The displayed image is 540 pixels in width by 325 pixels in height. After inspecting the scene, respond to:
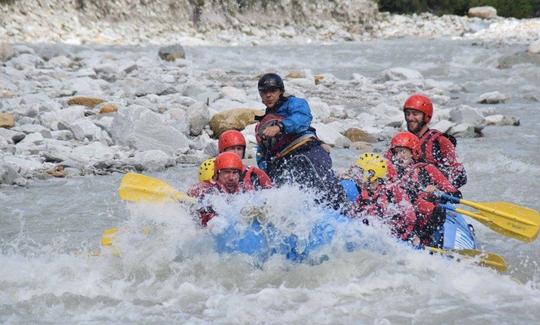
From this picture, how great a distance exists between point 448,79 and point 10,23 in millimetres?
13069

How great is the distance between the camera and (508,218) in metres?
6.50

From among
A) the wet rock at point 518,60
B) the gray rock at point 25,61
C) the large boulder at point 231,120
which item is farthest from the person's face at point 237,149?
the wet rock at point 518,60

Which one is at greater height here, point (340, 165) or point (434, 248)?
point (434, 248)

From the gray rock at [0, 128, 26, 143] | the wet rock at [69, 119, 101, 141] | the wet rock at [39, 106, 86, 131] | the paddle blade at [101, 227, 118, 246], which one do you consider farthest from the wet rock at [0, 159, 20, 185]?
the paddle blade at [101, 227, 118, 246]

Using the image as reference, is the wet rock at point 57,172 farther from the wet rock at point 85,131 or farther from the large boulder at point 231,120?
the large boulder at point 231,120

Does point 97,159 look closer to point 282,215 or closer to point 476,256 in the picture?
point 282,215

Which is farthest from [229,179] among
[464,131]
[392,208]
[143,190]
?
[464,131]

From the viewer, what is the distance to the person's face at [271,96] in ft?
21.6

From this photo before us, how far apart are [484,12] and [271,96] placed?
35157 millimetres

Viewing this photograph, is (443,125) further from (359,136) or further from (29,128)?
(29,128)

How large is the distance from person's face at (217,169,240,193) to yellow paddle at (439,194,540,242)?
62.3 inches

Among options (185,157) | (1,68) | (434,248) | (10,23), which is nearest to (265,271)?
(434,248)

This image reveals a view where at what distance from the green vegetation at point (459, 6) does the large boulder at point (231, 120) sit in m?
30.0

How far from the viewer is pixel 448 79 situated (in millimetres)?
19141
